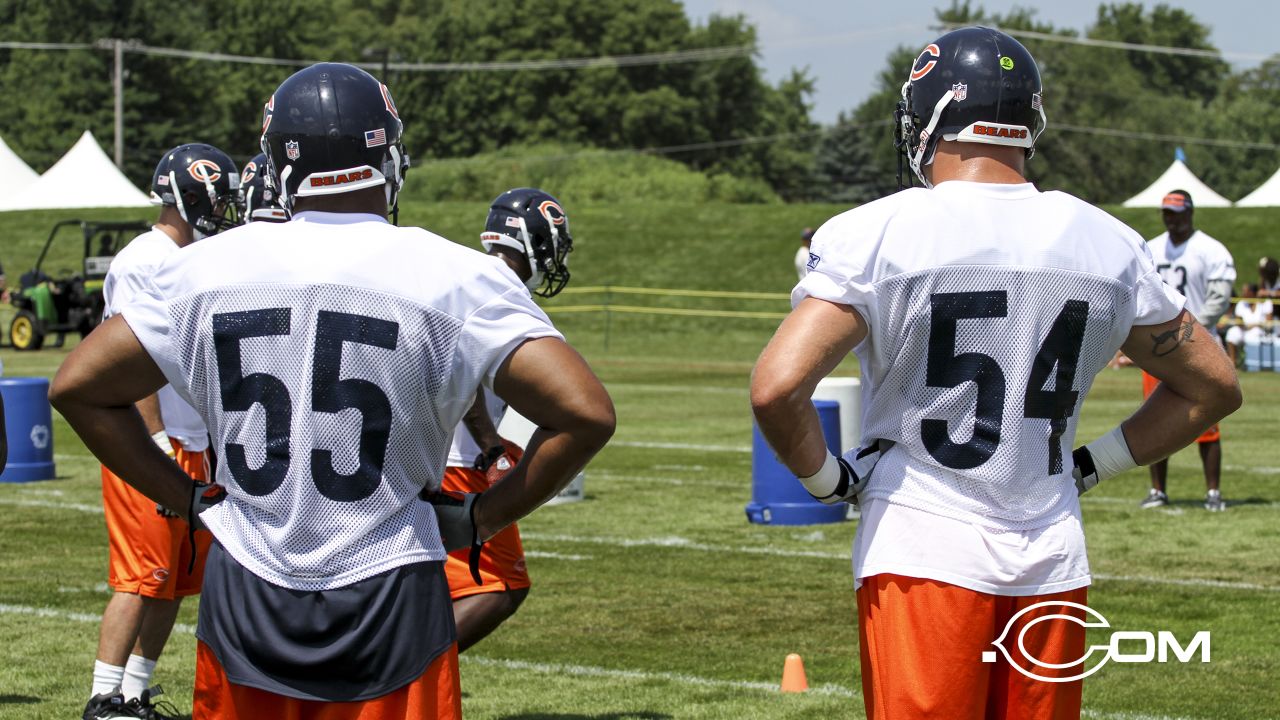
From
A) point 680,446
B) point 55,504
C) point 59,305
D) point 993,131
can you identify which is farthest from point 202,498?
point 59,305

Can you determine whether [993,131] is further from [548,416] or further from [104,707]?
[104,707]

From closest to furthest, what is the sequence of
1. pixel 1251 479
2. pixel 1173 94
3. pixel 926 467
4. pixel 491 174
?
pixel 926 467 → pixel 1251 479 → pixel 491 174 → pixel 1173 94

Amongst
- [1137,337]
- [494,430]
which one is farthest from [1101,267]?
[494,430]

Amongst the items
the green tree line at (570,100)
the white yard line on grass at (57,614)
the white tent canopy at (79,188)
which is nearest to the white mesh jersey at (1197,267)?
the white yard line on grass at (57,614)

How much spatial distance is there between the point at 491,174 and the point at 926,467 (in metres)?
57.9

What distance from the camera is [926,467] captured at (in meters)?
3.42

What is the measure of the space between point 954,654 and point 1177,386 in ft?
2.84

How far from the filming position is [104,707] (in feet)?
19.5

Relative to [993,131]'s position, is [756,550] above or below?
below

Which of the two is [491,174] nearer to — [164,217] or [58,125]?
[58,125]

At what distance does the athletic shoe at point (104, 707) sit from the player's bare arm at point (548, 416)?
125 inches

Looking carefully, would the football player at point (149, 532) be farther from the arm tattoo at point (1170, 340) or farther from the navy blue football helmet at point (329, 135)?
the arm tattoo at point (1170, 340)

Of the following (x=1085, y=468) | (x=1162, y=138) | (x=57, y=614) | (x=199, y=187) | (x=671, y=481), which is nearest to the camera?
(x=1085, y=468)

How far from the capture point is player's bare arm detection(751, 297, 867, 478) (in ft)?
11.0
